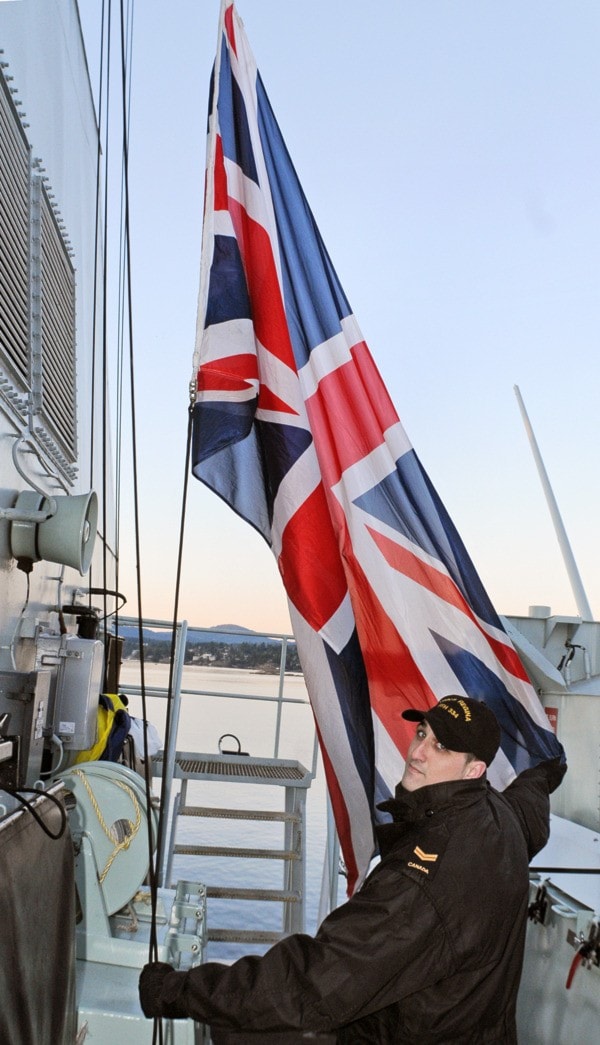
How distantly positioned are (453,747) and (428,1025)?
1.97ft

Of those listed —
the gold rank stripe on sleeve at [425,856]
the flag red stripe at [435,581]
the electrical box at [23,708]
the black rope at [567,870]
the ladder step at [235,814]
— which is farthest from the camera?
the ladder step at [235,814]

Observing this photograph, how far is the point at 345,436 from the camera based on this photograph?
3.32m

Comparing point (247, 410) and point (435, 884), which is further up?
point (247, 410)

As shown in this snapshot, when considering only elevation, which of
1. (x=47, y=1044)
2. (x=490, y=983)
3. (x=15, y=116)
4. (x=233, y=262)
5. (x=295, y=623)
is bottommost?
(x=47, y=1044)

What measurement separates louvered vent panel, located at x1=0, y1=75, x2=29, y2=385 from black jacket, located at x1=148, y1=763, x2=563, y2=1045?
1.92m

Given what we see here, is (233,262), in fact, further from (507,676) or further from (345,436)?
(507,676)

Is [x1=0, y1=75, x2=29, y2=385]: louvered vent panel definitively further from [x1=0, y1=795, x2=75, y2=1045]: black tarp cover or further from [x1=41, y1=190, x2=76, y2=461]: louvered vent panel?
[x1=0, y1=795, x2=75, y2=1045]: black tarp cover

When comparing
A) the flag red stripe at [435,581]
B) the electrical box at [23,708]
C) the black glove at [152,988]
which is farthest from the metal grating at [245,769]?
the black glove at [152,988]

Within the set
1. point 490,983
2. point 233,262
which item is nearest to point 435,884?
point 490,983

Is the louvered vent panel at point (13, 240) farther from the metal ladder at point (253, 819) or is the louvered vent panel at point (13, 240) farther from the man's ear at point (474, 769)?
the metal ladder at point (253, 819)

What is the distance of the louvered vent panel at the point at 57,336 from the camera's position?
3.69 metres

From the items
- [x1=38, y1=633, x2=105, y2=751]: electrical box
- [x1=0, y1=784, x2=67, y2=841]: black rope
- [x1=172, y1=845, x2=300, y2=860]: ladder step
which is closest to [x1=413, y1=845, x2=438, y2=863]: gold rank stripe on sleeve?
[x1=0, y1=784, x2=67, y2=841]: black rope

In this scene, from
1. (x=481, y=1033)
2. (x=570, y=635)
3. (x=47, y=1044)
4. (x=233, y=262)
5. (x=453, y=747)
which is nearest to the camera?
(x=47, y=1044)

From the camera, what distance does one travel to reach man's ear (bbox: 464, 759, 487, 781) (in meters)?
2.27
